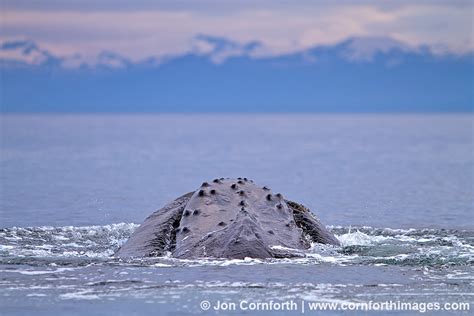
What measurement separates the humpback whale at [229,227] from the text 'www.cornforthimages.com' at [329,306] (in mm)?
1797

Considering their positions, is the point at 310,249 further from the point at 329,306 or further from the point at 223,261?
the point at 329,306

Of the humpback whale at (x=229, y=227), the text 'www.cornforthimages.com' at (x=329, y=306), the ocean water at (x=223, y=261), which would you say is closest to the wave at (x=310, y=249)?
the ocean water at (x=223, y=261)

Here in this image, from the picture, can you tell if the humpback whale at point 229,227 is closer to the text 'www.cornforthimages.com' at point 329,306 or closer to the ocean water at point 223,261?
the ocean water at point 223,261

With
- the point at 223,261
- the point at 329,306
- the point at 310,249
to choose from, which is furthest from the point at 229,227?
the point at 329,306

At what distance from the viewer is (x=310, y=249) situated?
52.9ft

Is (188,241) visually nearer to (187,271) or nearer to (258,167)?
(187,271)

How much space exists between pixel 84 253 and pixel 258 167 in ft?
116

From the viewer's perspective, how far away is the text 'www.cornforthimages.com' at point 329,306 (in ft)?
41.2

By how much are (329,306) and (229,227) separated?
2488 millimetres

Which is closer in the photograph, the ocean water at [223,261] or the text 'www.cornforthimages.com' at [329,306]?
the text 'www.cornforthimages.com' at [329,306]

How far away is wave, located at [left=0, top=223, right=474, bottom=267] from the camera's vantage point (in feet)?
51.1

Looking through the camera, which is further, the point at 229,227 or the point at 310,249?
the point at 310,249

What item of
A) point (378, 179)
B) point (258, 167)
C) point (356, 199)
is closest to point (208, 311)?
point (356, 199)

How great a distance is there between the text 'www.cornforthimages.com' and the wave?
171 centimetres
